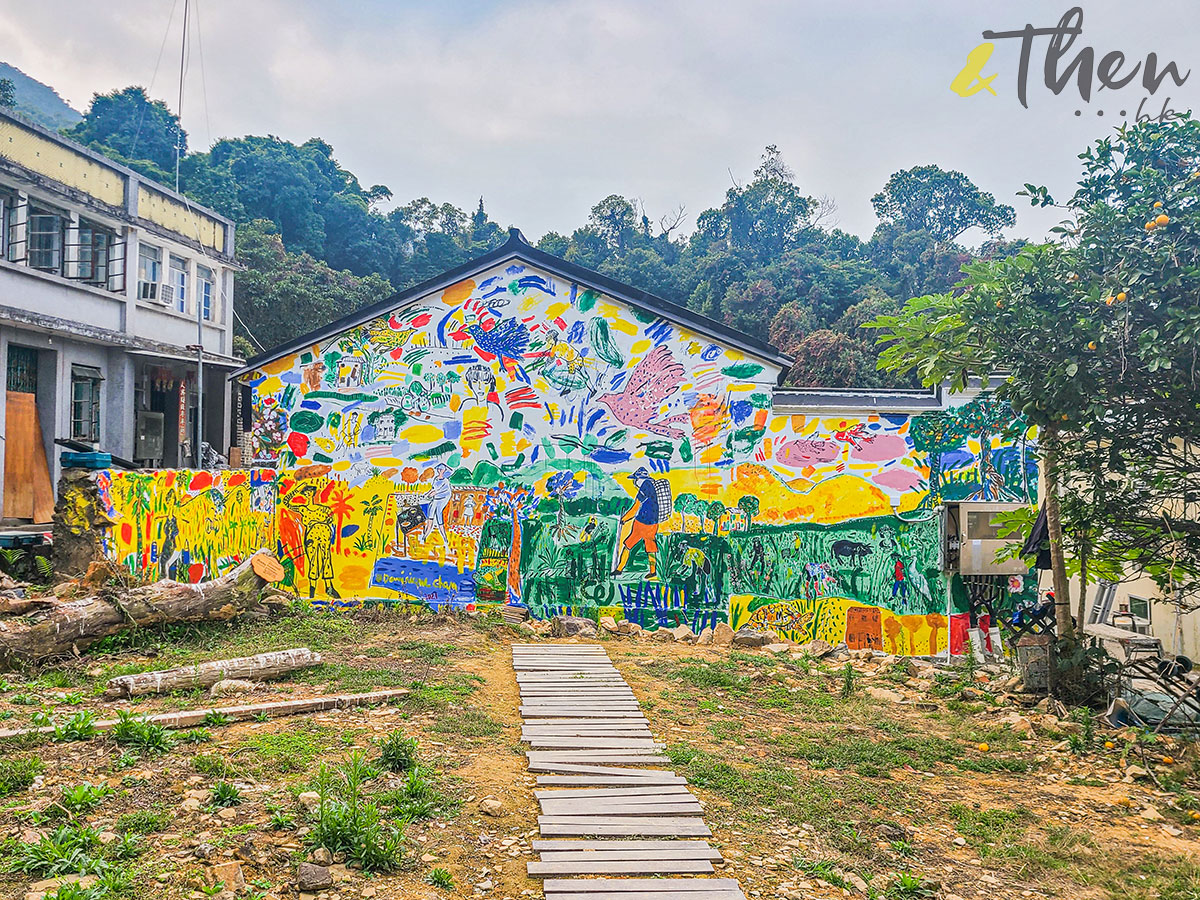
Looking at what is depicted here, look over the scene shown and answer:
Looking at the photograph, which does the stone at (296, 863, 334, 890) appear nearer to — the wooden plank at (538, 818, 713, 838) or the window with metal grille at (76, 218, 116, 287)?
the wooden plank at (538, 818, 713, 838)

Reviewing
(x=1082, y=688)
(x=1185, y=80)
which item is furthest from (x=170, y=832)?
(x=1185, y=80)

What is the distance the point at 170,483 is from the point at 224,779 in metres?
8.97

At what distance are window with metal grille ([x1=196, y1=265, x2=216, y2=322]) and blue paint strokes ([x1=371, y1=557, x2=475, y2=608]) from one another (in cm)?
1490

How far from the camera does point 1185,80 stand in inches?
273

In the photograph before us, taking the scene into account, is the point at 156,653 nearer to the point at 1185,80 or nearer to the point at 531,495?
the point at 531,495

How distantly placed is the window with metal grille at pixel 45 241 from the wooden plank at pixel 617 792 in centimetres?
1813

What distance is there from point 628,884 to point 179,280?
2344 cm

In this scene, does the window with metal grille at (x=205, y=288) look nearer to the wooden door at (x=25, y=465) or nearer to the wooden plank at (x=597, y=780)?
the wooden door at (x=25, y=465)

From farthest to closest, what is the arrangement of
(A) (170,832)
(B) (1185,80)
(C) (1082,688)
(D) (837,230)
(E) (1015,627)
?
(D) (837,230)
(E) (1015,627)
(C) (1082,688)
(B) (1185,80)
(A) (170,832)

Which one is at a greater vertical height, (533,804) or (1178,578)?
(1178,578)

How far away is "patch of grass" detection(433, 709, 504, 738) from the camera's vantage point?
7270mm

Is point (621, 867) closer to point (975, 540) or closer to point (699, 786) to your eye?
point (699, 786)

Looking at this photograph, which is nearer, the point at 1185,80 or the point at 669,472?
the point at 1185,80

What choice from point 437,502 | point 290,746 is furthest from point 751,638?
point 290,746
